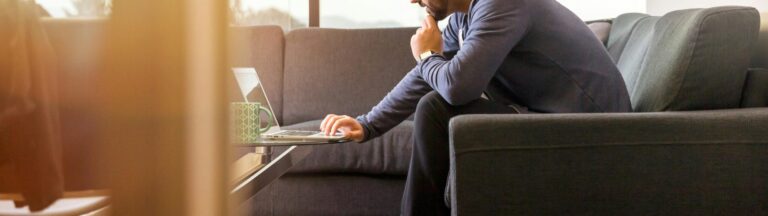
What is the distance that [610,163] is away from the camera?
1170 mm

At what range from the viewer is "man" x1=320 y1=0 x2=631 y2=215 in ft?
4.54

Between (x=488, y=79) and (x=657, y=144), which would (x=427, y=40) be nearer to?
(x=488, y=79)

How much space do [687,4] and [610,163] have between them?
2065 millimetres

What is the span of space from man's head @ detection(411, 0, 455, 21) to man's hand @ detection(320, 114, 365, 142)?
288 millimetres

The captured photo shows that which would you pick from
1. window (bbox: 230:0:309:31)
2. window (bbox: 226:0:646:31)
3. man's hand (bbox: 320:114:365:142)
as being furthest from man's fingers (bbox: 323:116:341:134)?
window (bbox: 226:0:646:31)

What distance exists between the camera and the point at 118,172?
0.28m

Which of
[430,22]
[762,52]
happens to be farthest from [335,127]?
[762,52]

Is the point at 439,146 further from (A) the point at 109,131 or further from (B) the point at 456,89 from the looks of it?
(A) the point at 109,131

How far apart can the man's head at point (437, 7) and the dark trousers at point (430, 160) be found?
0.25m

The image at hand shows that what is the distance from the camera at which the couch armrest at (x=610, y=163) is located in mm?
1134

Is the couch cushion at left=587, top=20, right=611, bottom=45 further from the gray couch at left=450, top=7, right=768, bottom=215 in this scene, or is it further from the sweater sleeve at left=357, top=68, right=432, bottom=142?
the gray couch at left=450, top=7, right=768, bottom=215

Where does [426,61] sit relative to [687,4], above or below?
above

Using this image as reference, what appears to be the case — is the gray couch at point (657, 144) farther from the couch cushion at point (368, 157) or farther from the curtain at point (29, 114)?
the couch cushion at point (368, 157)

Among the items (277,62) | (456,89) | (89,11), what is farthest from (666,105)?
(277,62)
